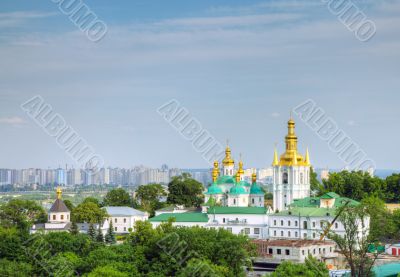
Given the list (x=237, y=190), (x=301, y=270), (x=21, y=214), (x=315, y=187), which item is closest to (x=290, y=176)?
(x=237, y=190)

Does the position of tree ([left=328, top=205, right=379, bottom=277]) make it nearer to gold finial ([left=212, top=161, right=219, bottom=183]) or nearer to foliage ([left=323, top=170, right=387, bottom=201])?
gold finial ([left=212, top=161, right=219, bottom=183])

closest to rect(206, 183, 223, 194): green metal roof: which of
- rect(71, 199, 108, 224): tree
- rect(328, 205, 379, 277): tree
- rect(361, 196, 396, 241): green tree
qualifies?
rect(71, 199, 108, 224): tree

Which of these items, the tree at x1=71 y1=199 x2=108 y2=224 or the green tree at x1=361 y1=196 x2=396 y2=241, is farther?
the tree at x1=71 y1=199 x2=108 y2=224

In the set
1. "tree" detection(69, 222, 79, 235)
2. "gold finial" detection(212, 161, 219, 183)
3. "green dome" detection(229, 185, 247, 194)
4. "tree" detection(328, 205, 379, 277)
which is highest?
"gold finial" detection(212, 161, 219, 183)

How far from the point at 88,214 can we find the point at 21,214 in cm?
467

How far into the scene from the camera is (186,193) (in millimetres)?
56562

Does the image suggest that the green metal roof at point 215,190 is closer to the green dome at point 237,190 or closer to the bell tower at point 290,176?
the green dome at point 237,190

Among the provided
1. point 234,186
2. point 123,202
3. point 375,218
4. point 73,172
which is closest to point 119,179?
point 73,172

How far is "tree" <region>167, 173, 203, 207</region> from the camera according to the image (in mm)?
56031

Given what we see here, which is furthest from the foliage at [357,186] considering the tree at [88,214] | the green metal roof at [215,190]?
the tree at [88,214]

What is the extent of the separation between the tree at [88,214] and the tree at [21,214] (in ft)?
8.50

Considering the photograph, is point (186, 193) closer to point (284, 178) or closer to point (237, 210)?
point (284, 178)

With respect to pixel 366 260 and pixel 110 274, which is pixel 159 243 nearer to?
pixel 110 274

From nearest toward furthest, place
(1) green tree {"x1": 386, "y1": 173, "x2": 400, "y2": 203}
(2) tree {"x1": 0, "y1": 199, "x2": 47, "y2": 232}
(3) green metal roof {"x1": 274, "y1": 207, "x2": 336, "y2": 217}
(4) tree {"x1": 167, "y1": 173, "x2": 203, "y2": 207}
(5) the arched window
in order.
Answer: (3) green metal roof {"x1": 274, "y1": 207, "x2": 336, "y2": 217} < (2) tree {"x1": 0, "y1": 199, "x2": 47, "y2": 232} < (5) the arched window < (1) green tree {"x1": 386, "y1": 173, "x2": 400, "y2": 203} < (4) tree {"x1": 167, "y1": 173, "x2": 203, "y2": 207}
